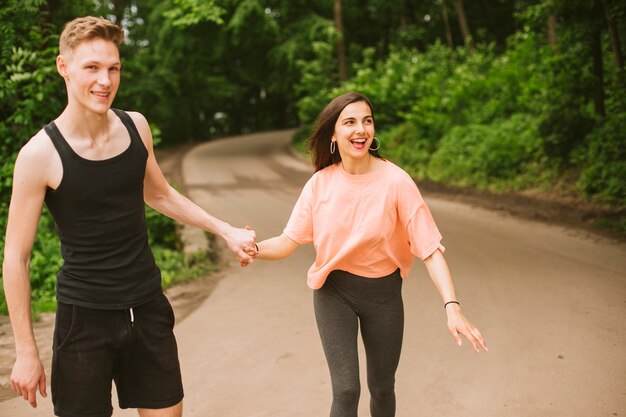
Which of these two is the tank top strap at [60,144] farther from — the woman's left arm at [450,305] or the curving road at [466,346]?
the curving road at [466,346]

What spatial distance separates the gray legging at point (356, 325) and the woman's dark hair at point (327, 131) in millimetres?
628

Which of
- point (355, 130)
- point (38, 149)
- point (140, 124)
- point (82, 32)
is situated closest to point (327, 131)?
point (355, 130)

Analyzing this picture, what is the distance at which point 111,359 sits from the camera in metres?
2.65

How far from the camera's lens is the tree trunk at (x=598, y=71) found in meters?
12.5

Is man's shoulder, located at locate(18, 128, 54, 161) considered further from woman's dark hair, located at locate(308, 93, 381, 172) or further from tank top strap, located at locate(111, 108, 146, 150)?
woman's dark hair, located at locate(308, 93, 381, 172)

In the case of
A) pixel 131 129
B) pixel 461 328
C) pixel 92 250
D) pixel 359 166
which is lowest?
pixel 461 328

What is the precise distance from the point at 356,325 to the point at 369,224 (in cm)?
54

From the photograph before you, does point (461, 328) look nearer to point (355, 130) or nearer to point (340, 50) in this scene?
point (355, 130)

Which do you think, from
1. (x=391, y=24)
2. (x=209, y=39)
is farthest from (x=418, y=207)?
(x=391, y=24)

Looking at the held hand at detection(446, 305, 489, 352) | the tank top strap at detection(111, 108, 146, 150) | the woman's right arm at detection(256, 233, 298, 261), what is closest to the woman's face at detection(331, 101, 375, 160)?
the woman's right arm at detection(256, 233, 298, 261)

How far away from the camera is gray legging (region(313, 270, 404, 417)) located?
3.14 meters

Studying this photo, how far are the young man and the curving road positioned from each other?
6.01ft

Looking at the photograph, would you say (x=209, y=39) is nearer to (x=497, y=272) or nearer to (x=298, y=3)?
(x=298, y=3)

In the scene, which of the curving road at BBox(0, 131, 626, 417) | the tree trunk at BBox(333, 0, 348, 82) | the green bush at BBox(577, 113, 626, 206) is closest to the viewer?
the curving road at BBox(0, 131, 626, 417)
